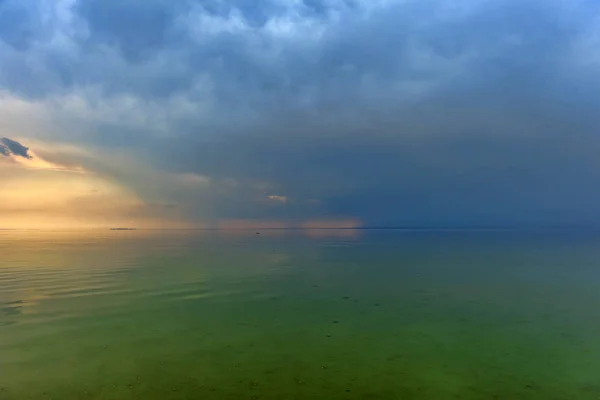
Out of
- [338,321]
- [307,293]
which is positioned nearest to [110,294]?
[307,293]

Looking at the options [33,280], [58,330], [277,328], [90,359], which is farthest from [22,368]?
[33,280]

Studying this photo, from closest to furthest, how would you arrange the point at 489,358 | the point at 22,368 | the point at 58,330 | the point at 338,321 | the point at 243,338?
the point at 22,368 → the point at 489,358 → the point at 243,338 → the point at 58,330 → the point at 338,321

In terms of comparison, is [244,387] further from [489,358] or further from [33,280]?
[33,280]

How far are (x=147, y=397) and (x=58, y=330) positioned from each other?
997cm

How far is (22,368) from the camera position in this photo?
548 inches

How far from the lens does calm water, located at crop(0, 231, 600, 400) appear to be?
41.4 ft

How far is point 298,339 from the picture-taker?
687 inches

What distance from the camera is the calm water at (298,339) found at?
12.6 m

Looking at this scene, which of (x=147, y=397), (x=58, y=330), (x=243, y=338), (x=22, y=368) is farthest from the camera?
(x=58, y=330)

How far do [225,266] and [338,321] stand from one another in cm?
2733

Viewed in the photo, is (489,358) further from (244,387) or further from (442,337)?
(244,387)

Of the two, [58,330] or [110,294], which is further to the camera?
[110,294]

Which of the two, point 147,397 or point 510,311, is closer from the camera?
point 147,397

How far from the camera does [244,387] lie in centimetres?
1245
